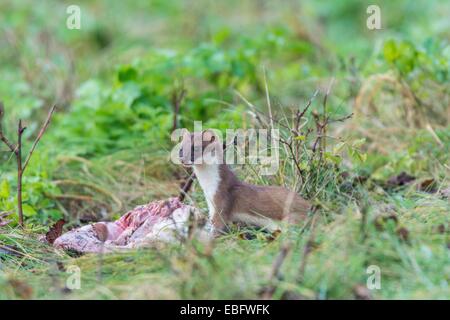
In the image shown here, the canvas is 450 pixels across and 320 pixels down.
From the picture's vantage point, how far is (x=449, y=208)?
4395mm

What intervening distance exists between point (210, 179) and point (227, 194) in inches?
5.3

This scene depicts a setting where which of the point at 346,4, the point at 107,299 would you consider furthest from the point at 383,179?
the point at 346,4

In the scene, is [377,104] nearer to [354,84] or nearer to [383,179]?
[354,84]

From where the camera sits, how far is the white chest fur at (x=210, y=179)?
470cm

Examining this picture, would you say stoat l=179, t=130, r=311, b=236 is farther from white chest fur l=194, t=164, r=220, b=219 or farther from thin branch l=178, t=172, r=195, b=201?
thin branch l=178, t=172, r=195, b=201

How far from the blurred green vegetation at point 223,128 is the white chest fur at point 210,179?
266 millimetres

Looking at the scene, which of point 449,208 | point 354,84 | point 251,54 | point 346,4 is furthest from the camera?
point 346,4

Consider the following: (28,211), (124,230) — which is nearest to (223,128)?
(124,230)

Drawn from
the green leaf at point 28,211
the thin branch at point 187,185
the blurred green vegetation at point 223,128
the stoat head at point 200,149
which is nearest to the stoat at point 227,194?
the stoat head at point 200,149

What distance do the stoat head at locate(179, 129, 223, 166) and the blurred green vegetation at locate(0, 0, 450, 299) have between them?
446 millimetres

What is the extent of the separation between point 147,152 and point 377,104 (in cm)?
202

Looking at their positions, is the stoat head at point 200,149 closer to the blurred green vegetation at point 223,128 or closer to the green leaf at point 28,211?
the blurred green vegetation at point 223,128

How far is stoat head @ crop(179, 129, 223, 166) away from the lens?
459 cm
